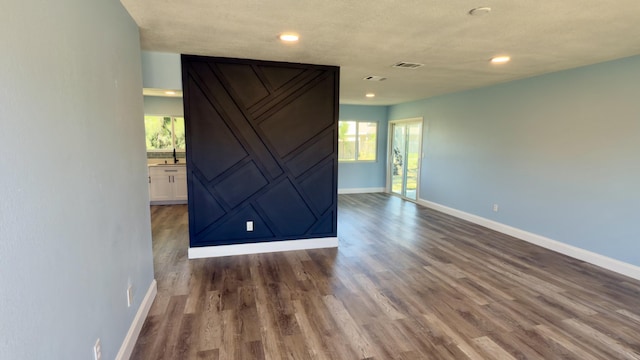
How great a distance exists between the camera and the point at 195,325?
2553 millimetres

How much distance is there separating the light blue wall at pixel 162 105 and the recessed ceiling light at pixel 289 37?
16.2ft

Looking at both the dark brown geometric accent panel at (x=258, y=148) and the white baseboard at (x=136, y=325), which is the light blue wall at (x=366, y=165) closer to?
the dark brown geometric accent panel at (x=258, y=148)

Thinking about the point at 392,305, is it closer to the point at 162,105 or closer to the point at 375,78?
the point at 375,78

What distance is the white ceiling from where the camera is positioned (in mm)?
2246

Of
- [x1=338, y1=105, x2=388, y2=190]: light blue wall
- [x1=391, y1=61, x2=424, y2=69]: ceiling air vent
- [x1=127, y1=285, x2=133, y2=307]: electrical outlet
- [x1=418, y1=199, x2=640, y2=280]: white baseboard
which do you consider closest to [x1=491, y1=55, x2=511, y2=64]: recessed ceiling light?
[x1=391, y1=61, x2=424, y2=69]: ceiling air vent

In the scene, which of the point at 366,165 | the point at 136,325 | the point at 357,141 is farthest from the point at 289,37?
the point at 366,165

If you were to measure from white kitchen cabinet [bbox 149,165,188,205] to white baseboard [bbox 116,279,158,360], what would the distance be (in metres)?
4.36

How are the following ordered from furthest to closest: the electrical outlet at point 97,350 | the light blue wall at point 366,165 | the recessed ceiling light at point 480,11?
the light blue wall at point 366,165 < the recessed ceiling light at point 480,11 < the electrical outlet at point 97,350

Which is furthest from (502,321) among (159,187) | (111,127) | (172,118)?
(172,118)

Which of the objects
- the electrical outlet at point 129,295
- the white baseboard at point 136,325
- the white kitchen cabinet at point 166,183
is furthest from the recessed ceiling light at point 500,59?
the white kitchen cabinet at point 166,183

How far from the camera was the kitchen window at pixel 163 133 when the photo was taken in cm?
715

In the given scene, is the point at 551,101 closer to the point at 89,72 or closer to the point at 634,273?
the point at 634,273

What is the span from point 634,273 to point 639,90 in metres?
2.00

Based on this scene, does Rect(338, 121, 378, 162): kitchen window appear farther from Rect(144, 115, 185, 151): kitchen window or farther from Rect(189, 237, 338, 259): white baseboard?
Rect(189, 237, 338, 259): white baseboard
